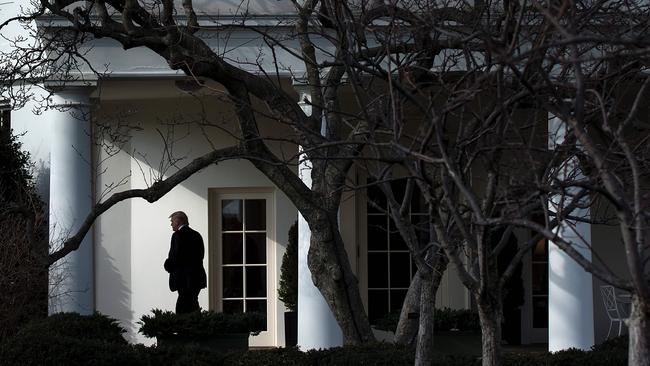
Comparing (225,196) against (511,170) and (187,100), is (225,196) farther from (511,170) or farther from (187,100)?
(511,170)

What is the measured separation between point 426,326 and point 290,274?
855cm

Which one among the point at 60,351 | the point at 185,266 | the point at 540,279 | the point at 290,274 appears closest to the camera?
the point at 60,351

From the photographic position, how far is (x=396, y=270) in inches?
685

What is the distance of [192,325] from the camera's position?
1258 centimetres

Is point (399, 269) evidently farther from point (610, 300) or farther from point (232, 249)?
point (610, 300)

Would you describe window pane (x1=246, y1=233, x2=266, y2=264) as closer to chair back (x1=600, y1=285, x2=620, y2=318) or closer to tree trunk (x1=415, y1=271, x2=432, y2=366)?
chair back (x1=600, y1=285, x2=620, y2=318)

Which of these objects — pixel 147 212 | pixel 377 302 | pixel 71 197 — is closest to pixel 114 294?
pixel 147 212

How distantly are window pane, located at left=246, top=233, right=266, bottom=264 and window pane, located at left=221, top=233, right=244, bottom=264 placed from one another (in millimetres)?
117

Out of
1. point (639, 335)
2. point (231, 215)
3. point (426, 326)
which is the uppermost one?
point (231, 215)

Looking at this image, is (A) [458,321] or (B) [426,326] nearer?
(B) [426,326]

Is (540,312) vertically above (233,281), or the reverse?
(233,281)

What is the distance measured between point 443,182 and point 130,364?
464cm

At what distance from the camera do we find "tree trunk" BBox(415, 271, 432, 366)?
7.75 meters

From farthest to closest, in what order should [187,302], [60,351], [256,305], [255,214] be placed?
[255,214] < [256,305] < [187,302] < [60,351]
